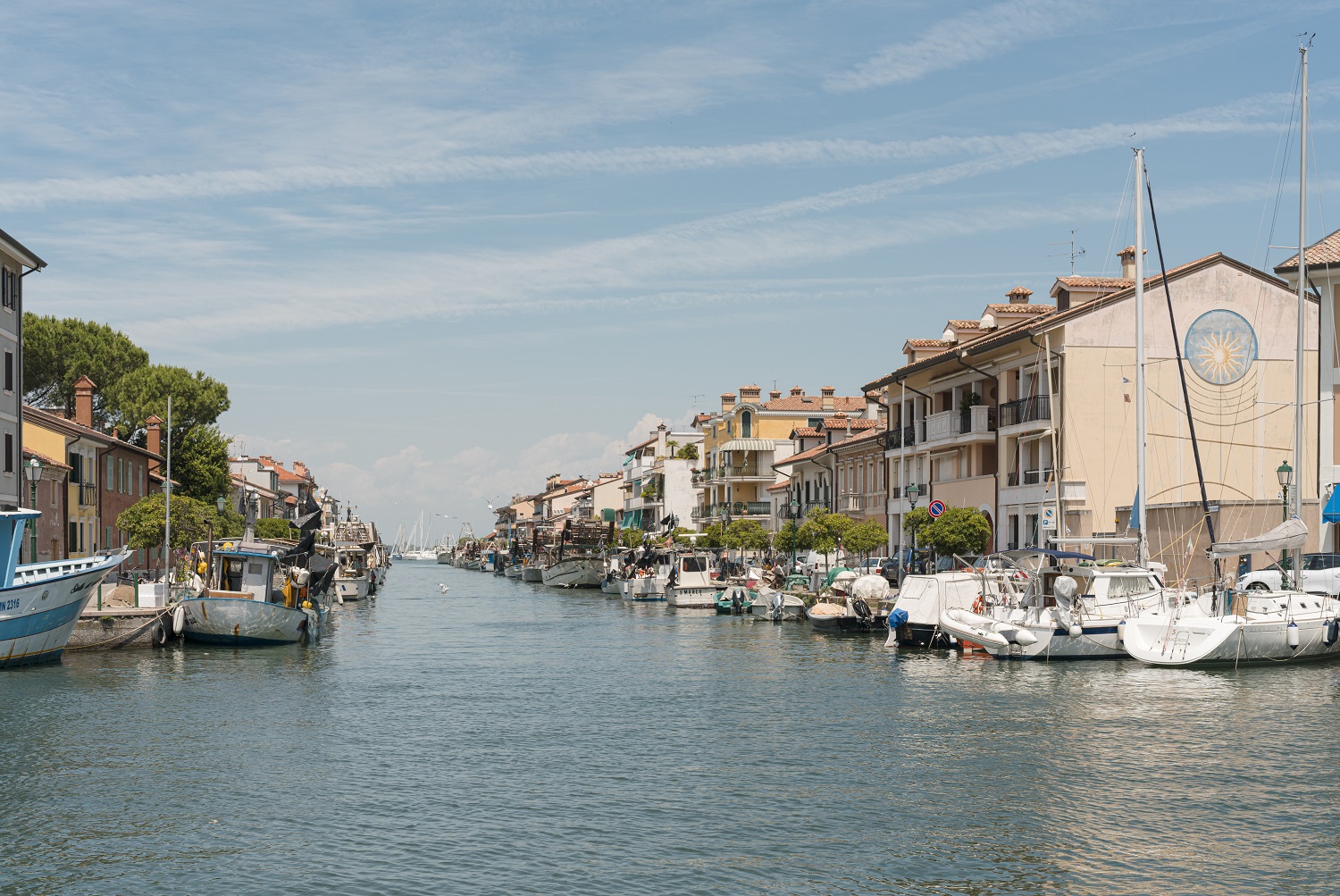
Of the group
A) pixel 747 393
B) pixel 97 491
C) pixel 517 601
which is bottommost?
pixel 517 601

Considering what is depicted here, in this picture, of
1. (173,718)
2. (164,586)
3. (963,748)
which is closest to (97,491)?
(164,586)

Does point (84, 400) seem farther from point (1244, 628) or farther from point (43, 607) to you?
point (1244, 628)

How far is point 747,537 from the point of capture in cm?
8731

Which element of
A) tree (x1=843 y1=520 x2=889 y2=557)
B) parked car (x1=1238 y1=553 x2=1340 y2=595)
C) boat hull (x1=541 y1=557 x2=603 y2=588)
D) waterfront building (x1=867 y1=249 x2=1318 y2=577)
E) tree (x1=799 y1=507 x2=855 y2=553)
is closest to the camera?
parked car (x1=1238 y1=553 x2=1340 y2=595)

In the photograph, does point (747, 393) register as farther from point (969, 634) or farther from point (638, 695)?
point (638, 695)

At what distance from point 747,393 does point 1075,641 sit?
75795 millimetres

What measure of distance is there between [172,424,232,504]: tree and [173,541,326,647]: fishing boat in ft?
97.8

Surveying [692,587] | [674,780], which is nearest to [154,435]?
[692,587]

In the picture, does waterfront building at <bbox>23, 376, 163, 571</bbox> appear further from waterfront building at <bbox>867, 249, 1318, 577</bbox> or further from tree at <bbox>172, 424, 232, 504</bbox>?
waterfront building at <bbox>867, 249, 1318, 577</bbox>

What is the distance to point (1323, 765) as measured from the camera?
888 inches

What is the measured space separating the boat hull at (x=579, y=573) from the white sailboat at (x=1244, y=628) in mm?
77423

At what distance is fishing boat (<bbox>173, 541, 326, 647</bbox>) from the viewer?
44344 mm

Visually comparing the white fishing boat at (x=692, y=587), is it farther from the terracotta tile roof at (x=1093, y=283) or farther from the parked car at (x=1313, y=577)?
the parked car at (x=1313, y=577)

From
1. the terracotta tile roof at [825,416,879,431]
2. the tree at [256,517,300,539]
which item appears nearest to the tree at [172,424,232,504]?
the tree at [256,517,300,539]
